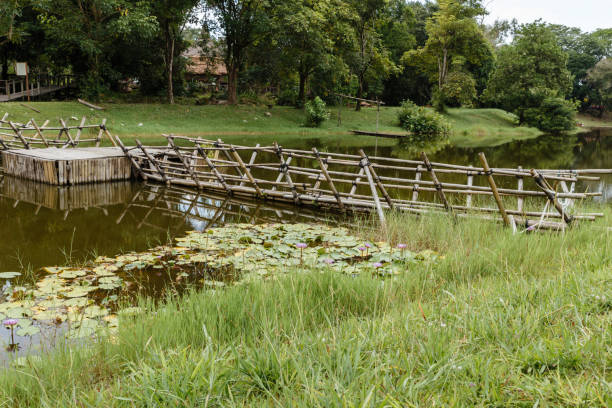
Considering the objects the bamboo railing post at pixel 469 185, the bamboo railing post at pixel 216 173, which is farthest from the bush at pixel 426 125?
the bamboo railing post at pixel 469 185

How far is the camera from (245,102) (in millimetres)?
32281

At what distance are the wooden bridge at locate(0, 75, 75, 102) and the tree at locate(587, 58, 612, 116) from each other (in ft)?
166

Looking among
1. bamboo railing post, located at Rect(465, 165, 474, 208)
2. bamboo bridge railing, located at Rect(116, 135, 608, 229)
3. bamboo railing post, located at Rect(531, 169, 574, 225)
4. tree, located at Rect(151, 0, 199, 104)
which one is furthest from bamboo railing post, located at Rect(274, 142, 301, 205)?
tree, located at Rect(151, 0, 199, 104)

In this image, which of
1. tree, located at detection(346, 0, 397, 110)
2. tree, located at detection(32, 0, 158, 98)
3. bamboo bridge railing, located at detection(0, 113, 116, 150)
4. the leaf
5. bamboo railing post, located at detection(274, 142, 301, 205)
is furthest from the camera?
tree, located at detection(346, 0, 397, 110)

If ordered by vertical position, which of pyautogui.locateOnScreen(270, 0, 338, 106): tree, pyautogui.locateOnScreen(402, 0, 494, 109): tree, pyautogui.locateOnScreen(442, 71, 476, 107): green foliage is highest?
pyautogui.locateOnScreen(402, 0, 494, 109): tree

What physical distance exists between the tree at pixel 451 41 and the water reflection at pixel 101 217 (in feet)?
110

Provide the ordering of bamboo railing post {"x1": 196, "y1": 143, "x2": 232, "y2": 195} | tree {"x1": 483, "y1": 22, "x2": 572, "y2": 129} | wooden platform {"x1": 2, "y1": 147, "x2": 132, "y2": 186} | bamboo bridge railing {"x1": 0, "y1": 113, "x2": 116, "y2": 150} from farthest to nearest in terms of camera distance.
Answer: tree {"x1": 483, "y1": 22, "x2": 572, "y2": 129}, bamboo bridge railing {"x1": 0, "y1": 113, "x2": 116, "y2": 150}, wooden platform {"x1": 2, "y1": 147, "x2": 132, "y2": 186}, bamboo railing post {"x1": 196, "y1": 143, "x2": 232, "y2": 195}

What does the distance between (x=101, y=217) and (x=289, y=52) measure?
23105 mm

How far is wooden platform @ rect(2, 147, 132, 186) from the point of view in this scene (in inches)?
440

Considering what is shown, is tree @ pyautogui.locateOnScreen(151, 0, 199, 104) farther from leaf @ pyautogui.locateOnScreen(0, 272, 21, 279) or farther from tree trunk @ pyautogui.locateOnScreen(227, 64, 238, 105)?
leaf @ pyautogui.locateOnScreen(0, 272, 21, 279)

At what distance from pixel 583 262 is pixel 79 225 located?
7471 mm

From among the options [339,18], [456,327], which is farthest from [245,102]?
[456,327]

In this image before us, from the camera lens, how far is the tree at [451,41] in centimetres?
3941

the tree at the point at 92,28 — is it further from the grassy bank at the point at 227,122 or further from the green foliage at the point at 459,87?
the green foliage at the point at 459,87
